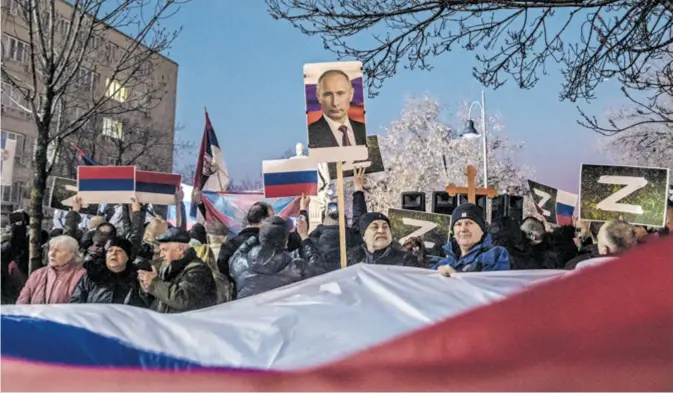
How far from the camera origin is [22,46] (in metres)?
7.14

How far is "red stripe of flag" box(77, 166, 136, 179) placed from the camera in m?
6.58

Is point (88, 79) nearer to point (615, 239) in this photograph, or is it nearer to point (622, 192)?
point (622, 192)

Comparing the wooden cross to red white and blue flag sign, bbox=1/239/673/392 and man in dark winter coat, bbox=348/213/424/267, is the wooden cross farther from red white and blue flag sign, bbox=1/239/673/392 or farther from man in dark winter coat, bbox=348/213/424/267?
red white and blue flag sign, bbox=1/239/673/392

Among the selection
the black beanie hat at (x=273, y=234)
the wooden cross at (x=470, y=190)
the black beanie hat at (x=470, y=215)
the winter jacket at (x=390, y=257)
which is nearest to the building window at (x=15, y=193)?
the black beanie hat at (x=273, y=234)

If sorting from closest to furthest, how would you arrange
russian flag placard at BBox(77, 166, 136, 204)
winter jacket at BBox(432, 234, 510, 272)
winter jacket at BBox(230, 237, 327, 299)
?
winter jacket at BBox(432, 234, 510, 272) → winter jacket at BBox(230, 237, 327, 299) → russian flag placard at BBox(77, 166, 136, 204)

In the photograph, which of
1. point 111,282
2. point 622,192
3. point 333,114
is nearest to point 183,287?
point 111,282

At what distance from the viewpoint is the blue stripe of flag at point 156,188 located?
6.94 m

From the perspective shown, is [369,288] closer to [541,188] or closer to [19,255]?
[19,255]

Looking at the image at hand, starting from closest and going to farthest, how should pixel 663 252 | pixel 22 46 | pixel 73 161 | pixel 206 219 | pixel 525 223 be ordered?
pixel 663 252
pixel 525 223
pixel 22 46
pixel 206 219
pixel 73 161

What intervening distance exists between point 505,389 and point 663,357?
78 centimetres

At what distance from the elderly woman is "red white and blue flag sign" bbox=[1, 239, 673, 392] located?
1.26 m

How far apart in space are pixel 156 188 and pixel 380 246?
3.42m

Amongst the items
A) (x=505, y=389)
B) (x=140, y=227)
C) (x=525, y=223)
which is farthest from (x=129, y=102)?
(x=505, y=389)

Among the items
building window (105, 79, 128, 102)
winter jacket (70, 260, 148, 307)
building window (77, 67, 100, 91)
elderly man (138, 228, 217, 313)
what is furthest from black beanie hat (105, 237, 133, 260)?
building window (77, 67, 100, 91)
